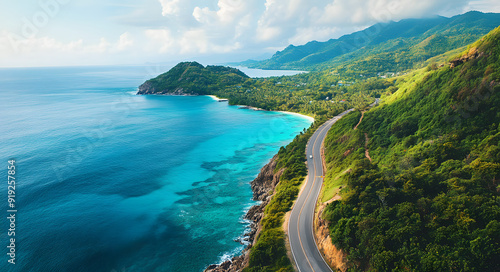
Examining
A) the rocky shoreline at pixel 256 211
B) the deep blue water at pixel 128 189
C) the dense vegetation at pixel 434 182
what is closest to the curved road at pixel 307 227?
the dense vegetation at pixel 434 182

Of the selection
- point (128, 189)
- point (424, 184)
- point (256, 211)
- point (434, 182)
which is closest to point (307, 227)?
point (256, 211)

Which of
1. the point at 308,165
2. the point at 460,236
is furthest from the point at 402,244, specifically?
the point at 308,165

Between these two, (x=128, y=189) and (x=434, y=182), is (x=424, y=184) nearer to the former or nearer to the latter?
(x=434, y=182)

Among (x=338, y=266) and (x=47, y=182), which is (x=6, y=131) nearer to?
(x=47, y=182)

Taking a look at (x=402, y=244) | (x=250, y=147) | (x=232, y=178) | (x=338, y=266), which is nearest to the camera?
(x=402, y=244)

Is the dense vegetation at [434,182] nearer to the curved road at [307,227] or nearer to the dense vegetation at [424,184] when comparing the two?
the dense vegetation at [424,184]
